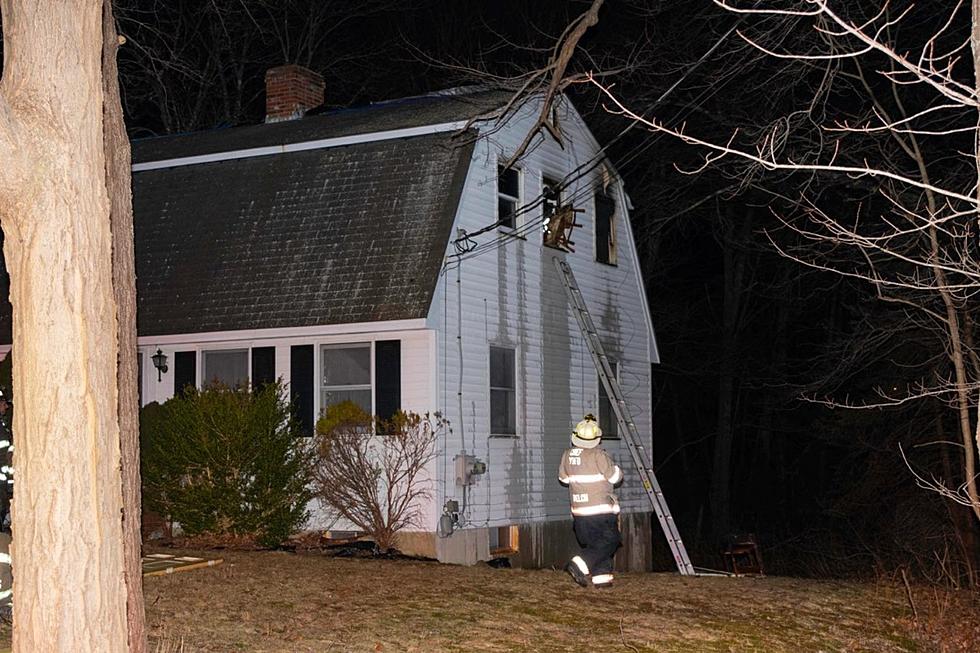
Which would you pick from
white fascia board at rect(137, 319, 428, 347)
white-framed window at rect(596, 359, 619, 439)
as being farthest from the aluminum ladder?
white fascia board at rect(137, 319, 428, 347)

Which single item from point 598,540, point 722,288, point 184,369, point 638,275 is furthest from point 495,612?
point 722,288

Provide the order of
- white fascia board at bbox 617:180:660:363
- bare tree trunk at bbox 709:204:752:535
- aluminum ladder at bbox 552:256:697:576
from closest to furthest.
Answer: aluminum ladder at bbox 552:256:697:576, white fascia board at bbox 617:180:660:363, bare tree trunk at bbox 709:204:752:535

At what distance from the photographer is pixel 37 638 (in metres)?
6.37

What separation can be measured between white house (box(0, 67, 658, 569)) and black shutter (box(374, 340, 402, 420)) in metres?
0.02

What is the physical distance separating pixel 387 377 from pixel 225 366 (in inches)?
108

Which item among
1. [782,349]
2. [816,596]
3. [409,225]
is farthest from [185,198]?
[782,349]

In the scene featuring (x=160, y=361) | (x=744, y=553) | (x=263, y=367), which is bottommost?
(x=744, y=553)

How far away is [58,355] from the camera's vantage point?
6.39 meters

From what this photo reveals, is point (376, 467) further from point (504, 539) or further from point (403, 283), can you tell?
point (504, 539)

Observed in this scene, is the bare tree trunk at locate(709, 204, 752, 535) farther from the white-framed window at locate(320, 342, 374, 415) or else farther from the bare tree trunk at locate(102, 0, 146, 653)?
the bare tree trunk at locate(102, 0, 146, 653)

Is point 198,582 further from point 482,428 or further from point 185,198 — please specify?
point 185,198

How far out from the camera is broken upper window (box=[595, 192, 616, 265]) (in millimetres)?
21891

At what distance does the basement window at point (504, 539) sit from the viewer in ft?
61.5

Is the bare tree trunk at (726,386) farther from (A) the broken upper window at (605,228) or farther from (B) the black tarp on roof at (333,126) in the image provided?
(B) the black tarp on roof at (333,126)
